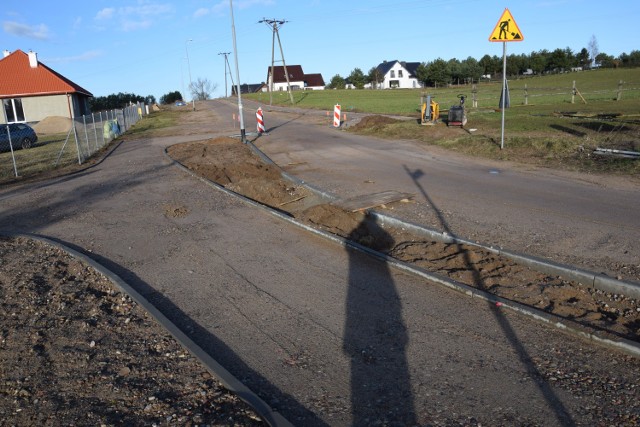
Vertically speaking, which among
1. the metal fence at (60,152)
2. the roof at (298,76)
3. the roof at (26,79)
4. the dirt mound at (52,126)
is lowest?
the metal fence at (60,152)

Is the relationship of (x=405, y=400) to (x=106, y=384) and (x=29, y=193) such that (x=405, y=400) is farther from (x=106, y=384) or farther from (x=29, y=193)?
(x=29, y=193)

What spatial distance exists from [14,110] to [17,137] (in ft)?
72.9

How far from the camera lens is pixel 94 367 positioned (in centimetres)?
470

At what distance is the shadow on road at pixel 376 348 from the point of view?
155 inches

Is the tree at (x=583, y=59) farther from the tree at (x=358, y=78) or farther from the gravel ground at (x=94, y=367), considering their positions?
the gravel ground at (x=94, y=367)

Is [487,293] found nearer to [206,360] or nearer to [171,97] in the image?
[206,360]

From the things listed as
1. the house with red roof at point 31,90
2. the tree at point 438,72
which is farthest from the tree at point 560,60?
the house with red roof at point 31,90

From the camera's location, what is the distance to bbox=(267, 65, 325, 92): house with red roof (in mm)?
137500

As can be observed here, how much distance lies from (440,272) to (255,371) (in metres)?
3.01

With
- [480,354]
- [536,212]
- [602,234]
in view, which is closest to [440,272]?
[480,354]

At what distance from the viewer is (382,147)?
19766 millimetres

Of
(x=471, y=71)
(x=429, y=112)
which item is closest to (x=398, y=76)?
(x=471, y=71)

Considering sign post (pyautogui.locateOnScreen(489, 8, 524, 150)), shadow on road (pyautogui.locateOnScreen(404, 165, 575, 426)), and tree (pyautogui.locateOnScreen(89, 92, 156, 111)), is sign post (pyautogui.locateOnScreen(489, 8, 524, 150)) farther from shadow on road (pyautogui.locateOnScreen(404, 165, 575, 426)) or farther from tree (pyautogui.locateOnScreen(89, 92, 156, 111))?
tree (pyautogui.locateOnScreen(89, 92, 156, 111))

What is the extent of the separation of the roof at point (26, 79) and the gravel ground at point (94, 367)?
4940 centimetres
